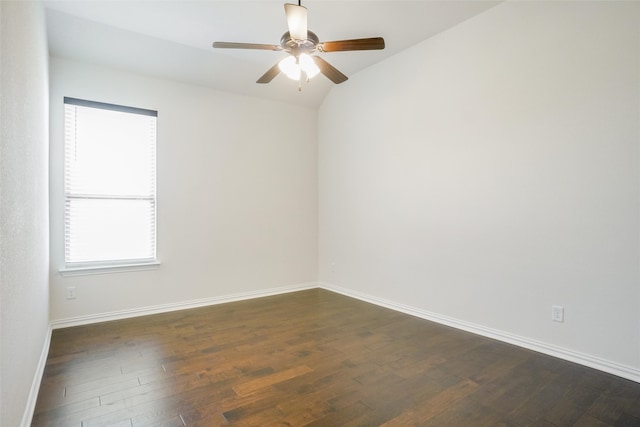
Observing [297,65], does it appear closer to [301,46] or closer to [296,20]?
[301,46]

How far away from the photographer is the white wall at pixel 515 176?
246cm

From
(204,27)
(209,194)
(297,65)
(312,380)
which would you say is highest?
(204,27)

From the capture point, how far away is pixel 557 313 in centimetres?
275

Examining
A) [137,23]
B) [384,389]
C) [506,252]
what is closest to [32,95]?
[137,23]

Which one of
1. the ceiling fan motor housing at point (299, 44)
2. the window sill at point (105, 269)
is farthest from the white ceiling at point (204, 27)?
the window sill at point (105, 269)

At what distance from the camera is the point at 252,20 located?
10.6 ft

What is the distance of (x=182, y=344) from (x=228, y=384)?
922 mm

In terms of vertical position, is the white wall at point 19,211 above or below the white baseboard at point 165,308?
above

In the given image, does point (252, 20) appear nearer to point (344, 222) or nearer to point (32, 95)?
point (32, 95)

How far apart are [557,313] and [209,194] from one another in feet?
12.6

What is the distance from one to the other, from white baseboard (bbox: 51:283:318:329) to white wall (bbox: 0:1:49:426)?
126cm

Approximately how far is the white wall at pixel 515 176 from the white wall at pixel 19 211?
11.0 feet

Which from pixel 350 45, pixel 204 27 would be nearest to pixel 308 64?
pixel 350 45

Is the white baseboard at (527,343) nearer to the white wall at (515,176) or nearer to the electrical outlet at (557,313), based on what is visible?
the white wall at (515,176)
